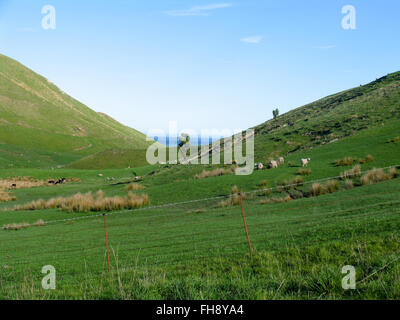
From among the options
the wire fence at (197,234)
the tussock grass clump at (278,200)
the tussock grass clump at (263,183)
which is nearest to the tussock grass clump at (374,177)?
the wire fence at (197,234)

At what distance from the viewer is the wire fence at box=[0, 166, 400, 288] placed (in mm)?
8438

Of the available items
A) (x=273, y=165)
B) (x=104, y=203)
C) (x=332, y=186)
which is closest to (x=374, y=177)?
(x=332, y=186)

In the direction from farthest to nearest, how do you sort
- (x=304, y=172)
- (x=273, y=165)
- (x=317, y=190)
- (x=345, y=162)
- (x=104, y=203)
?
(x=273, y=165) < (x=104, y=203) < (x=345, y=162) < (x=304, y=172) < (x=317, y=190)

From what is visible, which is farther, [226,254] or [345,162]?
[345,162]

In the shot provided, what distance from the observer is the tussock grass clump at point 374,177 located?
1756 cm

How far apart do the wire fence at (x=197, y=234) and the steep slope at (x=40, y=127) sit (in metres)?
70.1

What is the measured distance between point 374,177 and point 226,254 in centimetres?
1286

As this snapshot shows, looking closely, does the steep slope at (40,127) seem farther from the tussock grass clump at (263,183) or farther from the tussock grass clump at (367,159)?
the tussock grass clump at (367,159)

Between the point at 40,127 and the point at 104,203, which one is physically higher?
the point at 40,127

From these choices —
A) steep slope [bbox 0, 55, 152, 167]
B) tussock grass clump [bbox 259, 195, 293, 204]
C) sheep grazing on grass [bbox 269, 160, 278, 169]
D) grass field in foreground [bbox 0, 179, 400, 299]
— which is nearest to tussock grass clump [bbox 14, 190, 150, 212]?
grass field in foreground [bbox 0, 179, 400, 299]

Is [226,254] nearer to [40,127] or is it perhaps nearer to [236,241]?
[236,241]

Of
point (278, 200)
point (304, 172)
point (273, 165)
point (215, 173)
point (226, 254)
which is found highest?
point (273, 165)

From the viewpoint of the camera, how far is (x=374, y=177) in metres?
17.8
